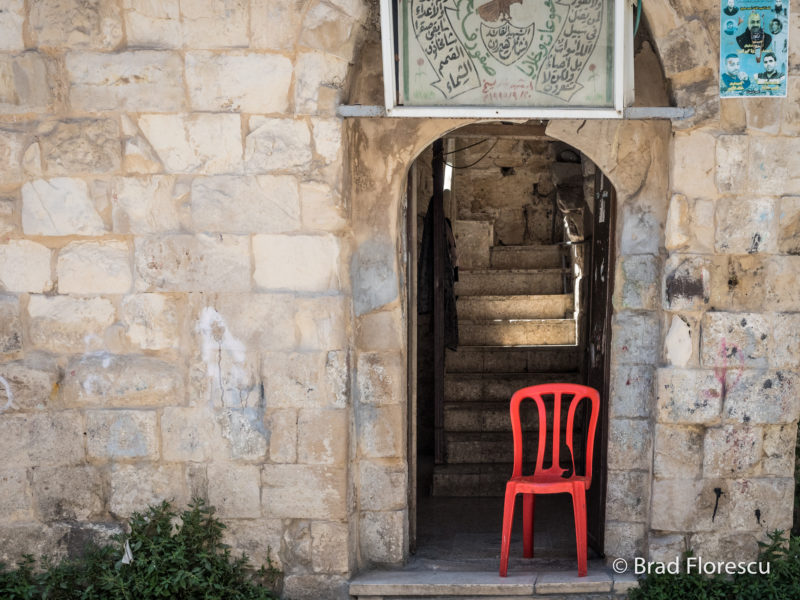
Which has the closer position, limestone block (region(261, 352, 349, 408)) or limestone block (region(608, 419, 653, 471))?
limestone block (region(261, 352, 349, 408))

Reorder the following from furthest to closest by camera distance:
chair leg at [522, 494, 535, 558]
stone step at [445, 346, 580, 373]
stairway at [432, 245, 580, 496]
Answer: stone step at [445, 346, 580, 373] < stairway at [432, 245, 580, 496] < chair leg at [522, 494, 535, 558]

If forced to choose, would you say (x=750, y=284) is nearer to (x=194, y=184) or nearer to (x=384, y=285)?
(x=384, y=285)

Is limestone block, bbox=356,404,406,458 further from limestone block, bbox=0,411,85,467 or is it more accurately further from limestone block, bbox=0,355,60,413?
limestone block, bbox=0,355,60,413

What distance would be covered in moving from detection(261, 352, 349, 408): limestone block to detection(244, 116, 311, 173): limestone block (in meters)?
0.93

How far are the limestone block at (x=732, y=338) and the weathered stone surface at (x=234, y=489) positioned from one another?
234cm

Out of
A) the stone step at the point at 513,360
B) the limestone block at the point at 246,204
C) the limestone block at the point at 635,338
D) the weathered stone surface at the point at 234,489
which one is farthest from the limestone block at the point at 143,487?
the stone step at the point at 513,360

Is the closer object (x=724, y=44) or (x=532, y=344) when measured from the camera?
(x=724, y=44)

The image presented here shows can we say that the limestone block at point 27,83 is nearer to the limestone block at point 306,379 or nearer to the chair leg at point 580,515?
the limestone block at point 306,379

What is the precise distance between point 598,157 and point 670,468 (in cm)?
164

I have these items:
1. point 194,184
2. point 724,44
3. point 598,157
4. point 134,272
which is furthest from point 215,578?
point 724,44

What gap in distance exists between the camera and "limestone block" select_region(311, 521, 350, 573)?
151 inches

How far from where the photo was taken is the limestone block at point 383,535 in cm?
407

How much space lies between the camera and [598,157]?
13.2 ft

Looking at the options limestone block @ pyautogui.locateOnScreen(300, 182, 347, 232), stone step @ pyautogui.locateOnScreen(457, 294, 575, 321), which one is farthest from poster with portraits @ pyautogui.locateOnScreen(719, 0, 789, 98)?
stone step @ pyautogui.locateOnScreen(457, 294, 575, 321)
